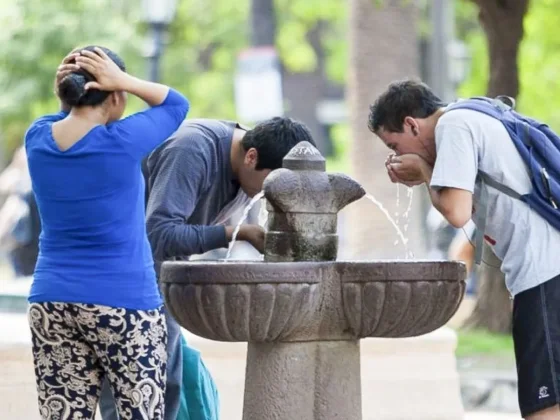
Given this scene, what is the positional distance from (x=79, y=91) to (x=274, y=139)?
3.22 ft

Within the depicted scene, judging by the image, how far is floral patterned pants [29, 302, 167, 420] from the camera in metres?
4.48

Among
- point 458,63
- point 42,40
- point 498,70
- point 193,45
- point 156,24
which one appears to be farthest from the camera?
point 193,45

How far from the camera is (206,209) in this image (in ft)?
17.9

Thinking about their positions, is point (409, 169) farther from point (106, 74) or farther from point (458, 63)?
point (458, 63)

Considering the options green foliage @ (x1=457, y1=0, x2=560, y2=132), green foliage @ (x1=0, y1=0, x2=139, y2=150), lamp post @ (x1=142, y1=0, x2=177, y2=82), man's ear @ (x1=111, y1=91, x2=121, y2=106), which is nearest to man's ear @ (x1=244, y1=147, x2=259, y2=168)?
man's ear @ (x1=111, y1=91, x2=121, y2=106)

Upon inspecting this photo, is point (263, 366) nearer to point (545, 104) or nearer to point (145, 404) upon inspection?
point (145, 404)

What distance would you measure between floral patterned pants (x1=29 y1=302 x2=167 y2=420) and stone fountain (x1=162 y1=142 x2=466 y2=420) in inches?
7.9

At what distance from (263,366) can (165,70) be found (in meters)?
19.8

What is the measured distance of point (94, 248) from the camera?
4477mm

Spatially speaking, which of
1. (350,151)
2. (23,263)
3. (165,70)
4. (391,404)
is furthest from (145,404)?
(165,70)

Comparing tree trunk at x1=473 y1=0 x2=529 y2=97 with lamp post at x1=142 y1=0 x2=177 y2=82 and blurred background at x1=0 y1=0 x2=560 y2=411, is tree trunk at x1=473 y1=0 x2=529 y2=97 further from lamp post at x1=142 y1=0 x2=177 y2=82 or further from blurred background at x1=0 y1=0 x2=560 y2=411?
lamp post at x1=142 y1=0 x2=177 y2=82

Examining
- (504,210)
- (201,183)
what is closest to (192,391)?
(201,183)

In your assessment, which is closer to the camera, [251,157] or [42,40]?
[251,157]

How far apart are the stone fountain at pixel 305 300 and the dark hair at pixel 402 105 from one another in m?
0.25
